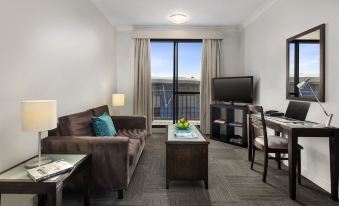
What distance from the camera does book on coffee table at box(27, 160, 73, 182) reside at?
60.6 inches

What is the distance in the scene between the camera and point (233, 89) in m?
4.75

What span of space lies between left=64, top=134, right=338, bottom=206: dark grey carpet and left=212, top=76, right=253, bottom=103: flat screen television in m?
1.58

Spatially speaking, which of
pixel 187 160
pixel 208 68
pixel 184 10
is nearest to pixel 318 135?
pixel 187 160

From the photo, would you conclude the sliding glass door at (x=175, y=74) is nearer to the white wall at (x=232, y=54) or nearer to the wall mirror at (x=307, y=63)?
the white wall at (x=232, y=54)

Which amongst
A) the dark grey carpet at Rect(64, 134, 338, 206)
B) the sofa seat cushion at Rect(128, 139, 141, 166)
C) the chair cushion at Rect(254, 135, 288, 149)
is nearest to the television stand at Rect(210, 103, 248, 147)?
the dark grey carpet at Rect(64, 134, 338, 206)

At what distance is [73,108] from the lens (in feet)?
10.1

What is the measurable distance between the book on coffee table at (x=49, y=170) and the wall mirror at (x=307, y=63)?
112 inches

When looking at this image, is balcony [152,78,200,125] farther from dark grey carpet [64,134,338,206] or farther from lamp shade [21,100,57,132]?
lamp shade [21,100,57,132]

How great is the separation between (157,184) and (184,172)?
40 cm

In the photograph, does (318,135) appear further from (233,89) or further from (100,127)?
(100,127)

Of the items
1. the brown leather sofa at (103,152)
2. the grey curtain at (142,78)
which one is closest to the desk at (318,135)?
the brown leather sofa at (103,152)

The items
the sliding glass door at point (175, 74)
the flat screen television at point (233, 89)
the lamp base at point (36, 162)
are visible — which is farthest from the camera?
the sliding glass door at point (175, 74)

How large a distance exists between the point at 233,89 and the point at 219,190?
8.80 ft

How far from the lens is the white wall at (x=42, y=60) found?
1.84 metres
